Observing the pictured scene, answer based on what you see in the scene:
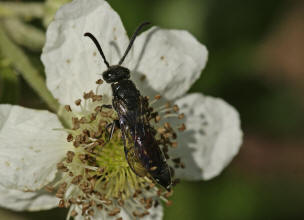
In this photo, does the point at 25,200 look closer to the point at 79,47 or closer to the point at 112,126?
the point at 112,126

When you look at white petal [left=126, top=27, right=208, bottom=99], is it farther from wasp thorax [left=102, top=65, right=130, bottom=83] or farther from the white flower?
wasp thorax [left=102, top=65, right=130, bottom=83]

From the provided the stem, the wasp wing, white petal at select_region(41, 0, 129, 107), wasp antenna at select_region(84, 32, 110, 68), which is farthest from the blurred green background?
the wasp wing

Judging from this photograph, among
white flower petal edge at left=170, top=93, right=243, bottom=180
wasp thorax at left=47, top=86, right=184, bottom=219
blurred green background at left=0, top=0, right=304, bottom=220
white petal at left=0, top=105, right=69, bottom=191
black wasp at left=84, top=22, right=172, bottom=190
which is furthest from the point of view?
blurred green background at left=0, top=0, right=304, bottom=220

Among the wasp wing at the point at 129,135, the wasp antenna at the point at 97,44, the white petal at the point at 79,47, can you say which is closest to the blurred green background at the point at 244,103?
the white petal at the point at 79,47

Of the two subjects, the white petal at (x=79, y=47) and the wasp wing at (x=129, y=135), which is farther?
the white petal at (x=79, y=47)

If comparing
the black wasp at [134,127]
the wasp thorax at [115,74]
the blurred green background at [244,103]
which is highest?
the wasp thorax at [115,74]

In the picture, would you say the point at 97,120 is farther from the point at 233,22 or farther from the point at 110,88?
the point at 233,22

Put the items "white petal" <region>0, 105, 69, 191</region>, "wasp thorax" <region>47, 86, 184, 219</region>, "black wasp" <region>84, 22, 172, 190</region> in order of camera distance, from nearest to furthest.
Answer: "black wasp" <region>84, 22, 172, 190</region> → "white petal" <region>0, 105, 69, 191</region> → "wasp thorax" <region>47, 86, 184, 219</region>

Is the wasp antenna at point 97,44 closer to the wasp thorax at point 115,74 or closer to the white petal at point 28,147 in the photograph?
the wasp thorax at point 115,74
